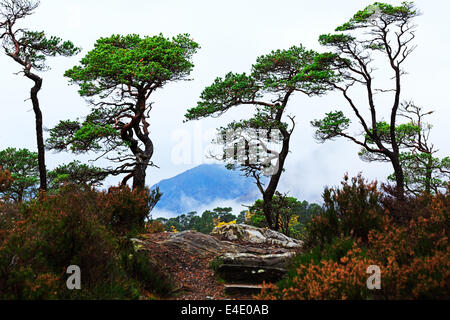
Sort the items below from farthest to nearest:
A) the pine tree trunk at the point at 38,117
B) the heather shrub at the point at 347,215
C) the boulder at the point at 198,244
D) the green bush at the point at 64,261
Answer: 1. the pine tree trunk at the point at 38,117
2. the boulder at the point at 198,244
3. the heather shrub at the point at 347,215
4. the green bush at the point at 64,261

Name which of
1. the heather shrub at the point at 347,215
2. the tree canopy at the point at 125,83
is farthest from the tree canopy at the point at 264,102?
the heather shrub at the point at 347,215

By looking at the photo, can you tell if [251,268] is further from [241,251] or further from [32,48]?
[32,48]

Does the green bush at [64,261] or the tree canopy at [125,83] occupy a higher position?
the tree canopy at [125,83]

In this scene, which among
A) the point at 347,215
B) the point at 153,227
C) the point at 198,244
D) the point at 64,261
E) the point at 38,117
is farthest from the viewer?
the point at 38,117

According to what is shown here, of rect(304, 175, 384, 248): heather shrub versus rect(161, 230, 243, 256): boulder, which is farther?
rect(161, 230, 243, 256): boulder

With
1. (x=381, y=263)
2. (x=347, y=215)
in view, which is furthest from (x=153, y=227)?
(x=381, y=263)

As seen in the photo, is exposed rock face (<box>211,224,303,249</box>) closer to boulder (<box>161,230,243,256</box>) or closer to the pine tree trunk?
boulder (<box>161,230,243,256</box>)

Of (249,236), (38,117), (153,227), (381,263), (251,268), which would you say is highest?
(38,117)

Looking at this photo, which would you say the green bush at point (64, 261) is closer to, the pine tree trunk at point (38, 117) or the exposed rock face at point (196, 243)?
the exposed rock face at point (196, 243)

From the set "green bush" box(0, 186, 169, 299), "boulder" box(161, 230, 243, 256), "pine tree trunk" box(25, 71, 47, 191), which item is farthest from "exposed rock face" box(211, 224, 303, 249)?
"pine tree trunk" box(25, 71, 47, 191)

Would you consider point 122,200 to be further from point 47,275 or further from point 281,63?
point 281,63

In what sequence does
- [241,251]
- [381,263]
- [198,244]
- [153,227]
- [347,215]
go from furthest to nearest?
[153,227] → [198,244] → [241,251] → [347,215] → [381,263]

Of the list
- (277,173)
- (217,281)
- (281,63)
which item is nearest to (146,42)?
(281,63)

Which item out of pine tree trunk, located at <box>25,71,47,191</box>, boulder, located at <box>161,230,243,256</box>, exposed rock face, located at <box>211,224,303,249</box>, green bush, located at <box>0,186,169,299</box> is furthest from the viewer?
pine tree trunk, located at <box>25,71,47,191</box>
